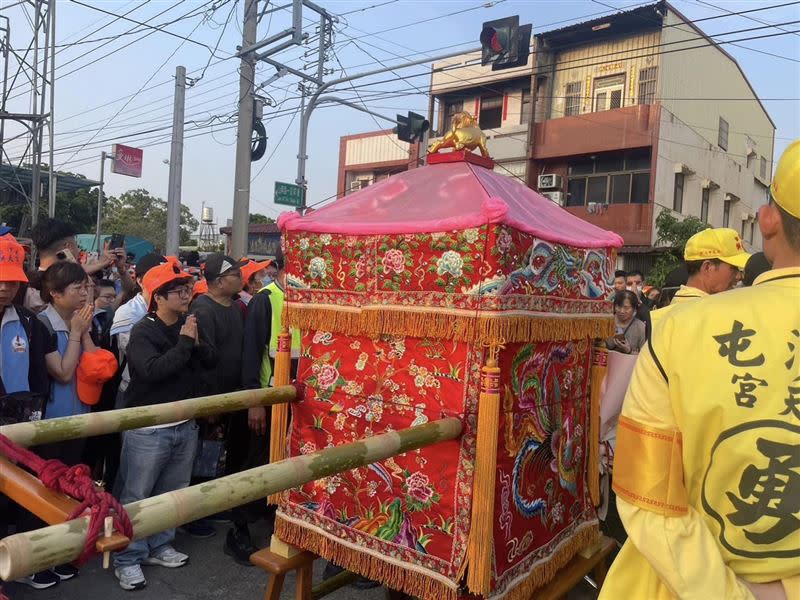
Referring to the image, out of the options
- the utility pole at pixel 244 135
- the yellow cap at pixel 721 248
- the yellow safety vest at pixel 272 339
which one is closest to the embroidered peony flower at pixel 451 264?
the yellow cap at pixel 721 248

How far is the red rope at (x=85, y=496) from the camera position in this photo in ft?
3.55

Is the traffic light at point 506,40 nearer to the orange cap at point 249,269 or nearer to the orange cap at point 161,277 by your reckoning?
the orange cap at point 249,269

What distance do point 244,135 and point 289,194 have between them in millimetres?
3328

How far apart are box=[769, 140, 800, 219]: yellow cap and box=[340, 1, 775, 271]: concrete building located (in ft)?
44.4

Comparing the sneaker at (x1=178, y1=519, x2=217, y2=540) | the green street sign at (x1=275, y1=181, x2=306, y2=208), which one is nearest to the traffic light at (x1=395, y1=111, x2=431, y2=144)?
the green street sign at (x1=275, y1=181, x2=306, y2=208)

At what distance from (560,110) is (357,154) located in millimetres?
8030

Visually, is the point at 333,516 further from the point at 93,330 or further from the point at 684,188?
the point at 684,188

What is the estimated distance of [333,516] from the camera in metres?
2.33

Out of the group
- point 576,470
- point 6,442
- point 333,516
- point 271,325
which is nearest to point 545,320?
point 576,470

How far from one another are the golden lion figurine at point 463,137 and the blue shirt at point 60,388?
2216 millimetres

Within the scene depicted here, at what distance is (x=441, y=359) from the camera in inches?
83.0

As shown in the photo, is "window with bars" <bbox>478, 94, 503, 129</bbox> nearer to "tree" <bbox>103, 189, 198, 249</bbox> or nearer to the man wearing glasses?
the man wearing glasses

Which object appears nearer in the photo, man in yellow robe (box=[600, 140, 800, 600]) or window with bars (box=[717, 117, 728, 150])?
man in yellow robe (box=[600, 140, 800, 600])

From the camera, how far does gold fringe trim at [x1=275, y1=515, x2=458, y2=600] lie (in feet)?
6.76
